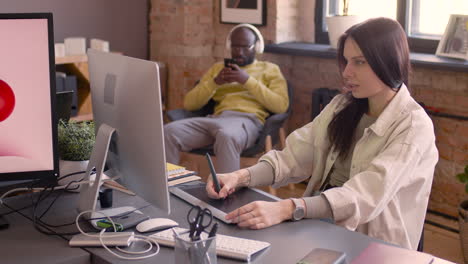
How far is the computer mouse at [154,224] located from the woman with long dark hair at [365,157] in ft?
0.59

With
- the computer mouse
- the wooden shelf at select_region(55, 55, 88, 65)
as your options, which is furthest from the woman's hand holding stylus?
the wooden shelf at select_region(55, 55, 88, 65)

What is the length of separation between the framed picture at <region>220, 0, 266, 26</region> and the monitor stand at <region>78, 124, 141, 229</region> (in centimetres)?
266

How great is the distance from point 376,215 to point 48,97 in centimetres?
104

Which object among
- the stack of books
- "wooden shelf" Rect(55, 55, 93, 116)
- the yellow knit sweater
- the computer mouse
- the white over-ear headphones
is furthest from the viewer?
"wooden shelf" Rect(55, 55, 93, 116)

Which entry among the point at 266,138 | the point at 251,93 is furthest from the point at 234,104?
the point at 266,138

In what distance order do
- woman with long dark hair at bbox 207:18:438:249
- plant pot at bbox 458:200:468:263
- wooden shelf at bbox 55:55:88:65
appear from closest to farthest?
1. woman with long dark hair at bbox 207:18:438:249
2. plant pot at bbox 458:200:468:263
3. wooden shelf at bbox 55:55:88:65

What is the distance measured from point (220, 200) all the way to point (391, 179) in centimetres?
53

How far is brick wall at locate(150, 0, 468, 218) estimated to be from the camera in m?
3.52

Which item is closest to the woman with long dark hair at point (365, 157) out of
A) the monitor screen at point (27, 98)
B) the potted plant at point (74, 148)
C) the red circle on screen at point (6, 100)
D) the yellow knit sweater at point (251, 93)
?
the potted plant at point (74, 148)

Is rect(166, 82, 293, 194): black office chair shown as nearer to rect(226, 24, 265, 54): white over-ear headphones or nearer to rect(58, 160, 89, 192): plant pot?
rect(226, 24, 265, 54): white over-ear headphones

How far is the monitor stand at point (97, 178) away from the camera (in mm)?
1759

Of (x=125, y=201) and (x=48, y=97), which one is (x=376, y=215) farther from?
(x=48, y=97)

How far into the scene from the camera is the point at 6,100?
1.76 m

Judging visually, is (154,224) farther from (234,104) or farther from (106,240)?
(234,104)
